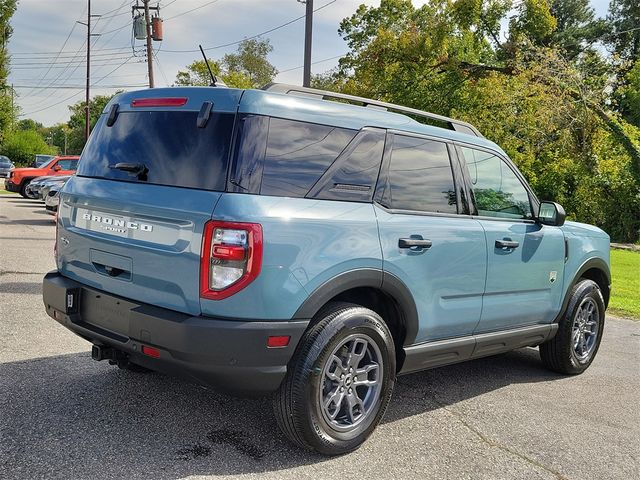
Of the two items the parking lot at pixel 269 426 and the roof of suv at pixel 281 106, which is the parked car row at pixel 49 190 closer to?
the parking lot at pixel 269 426

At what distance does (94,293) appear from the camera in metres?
3.59

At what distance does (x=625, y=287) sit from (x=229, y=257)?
1108 centimetres

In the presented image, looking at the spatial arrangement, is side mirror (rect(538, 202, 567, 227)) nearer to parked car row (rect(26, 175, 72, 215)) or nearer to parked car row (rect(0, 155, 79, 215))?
parked car row (rect(26, 175, 72, 215))

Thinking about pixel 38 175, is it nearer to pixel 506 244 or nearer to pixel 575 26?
pixel 506 244

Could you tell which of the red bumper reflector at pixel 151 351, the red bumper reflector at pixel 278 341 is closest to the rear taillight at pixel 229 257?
the red bumper reflector at pixel 278 341

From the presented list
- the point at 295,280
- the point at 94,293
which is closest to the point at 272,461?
the point at 295,280

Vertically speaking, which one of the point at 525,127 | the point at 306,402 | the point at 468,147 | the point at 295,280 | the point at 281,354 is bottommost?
the point at 306,402

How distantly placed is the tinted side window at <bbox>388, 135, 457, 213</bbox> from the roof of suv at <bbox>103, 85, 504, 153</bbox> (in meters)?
→ 0.11

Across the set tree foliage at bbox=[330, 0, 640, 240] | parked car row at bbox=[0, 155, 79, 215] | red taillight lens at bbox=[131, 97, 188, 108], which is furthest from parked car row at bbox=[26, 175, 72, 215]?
tree foliage at bbox=[330, 0, 640, 240]

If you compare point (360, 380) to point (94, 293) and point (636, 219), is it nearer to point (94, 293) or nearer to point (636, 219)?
point (94, 293)

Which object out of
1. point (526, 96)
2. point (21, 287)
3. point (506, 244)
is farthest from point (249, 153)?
point (526, 96)

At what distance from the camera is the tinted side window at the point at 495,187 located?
14.9ft

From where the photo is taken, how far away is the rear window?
3.24 metres

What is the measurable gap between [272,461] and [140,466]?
0.69 metres
